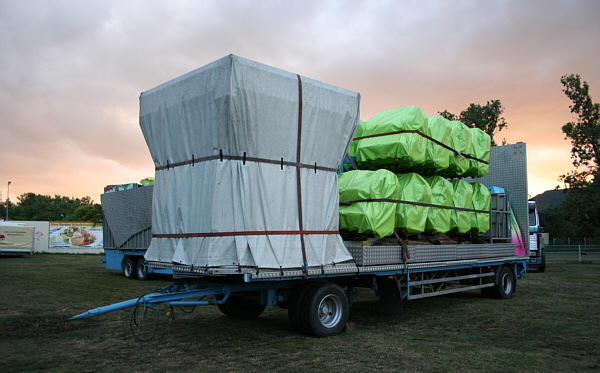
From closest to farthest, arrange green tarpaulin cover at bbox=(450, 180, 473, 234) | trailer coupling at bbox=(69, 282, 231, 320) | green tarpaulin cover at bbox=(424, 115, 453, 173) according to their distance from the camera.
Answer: trailer coupling at bbox=(69, 282, 231, 320)
green tarpaulin cover at bbox=(424, 115, 453, 173)
green tarpaulin cover at bbox=(450, 180, 473, 234)

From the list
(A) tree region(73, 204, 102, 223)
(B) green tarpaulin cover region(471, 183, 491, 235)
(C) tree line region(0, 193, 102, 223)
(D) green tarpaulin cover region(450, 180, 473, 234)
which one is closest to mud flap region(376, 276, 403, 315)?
(D) green tarpaulin cover region(450, 180, 473, 234)

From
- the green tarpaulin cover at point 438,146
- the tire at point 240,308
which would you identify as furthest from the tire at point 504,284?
the tire at point 240,308

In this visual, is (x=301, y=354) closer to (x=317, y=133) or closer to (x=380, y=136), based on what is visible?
(x=317, y=133)

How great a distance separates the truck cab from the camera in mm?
20172

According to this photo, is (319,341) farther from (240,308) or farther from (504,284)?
(504,284)

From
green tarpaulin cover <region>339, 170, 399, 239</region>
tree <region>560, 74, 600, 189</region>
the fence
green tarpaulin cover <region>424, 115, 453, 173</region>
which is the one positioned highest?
tree <region>560, 74, 600, 189</region>

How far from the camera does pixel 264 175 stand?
6.68 m

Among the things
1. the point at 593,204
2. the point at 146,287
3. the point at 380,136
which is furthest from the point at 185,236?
the point at 593,204

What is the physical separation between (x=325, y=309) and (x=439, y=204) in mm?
3512

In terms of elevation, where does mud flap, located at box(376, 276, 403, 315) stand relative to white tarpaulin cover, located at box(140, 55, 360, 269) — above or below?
below

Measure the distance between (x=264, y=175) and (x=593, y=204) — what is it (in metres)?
40.3

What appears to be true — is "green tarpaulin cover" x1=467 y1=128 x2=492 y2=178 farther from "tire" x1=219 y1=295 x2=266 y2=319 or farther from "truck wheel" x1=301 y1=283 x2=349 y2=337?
"tire" x1=219 y1=295 x2=266 y2=319

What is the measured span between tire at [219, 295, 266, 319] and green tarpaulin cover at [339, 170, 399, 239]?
229 centimetres

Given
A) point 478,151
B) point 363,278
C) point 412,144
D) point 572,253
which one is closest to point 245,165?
point 363,278
